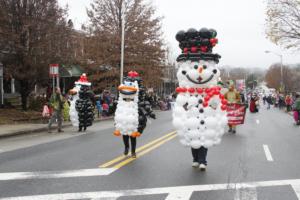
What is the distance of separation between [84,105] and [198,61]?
8.90 m

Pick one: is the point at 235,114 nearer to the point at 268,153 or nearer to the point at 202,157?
the point at 268,153

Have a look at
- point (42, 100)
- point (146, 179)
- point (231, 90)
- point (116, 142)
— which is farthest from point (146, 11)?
point (146, 179)

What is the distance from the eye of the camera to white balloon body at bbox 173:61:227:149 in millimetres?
7383

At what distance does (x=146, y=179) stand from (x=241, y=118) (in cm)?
881

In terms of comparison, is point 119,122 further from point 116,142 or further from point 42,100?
point 42,100

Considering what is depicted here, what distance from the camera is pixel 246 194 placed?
5.92 metres

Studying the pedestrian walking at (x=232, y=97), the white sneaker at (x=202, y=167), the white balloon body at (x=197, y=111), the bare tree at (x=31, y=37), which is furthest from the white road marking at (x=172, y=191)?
the bare tree at (x=31, y=37)

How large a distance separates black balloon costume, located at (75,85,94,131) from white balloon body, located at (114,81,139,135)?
6.95 m

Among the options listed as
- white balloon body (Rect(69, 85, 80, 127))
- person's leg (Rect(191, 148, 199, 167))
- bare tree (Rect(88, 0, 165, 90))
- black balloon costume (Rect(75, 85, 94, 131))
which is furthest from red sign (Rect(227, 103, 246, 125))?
bare tree (Rect(88, 0, 165, 90))

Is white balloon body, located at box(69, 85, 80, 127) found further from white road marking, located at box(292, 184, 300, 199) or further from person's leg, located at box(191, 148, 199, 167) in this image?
white road marking, located at box(292, 184, 300, 199)

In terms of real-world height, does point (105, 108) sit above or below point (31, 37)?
below

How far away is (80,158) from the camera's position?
9188 millimetres

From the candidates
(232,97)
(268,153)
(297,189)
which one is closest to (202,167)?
(297,189)

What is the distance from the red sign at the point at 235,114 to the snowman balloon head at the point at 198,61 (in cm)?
759
